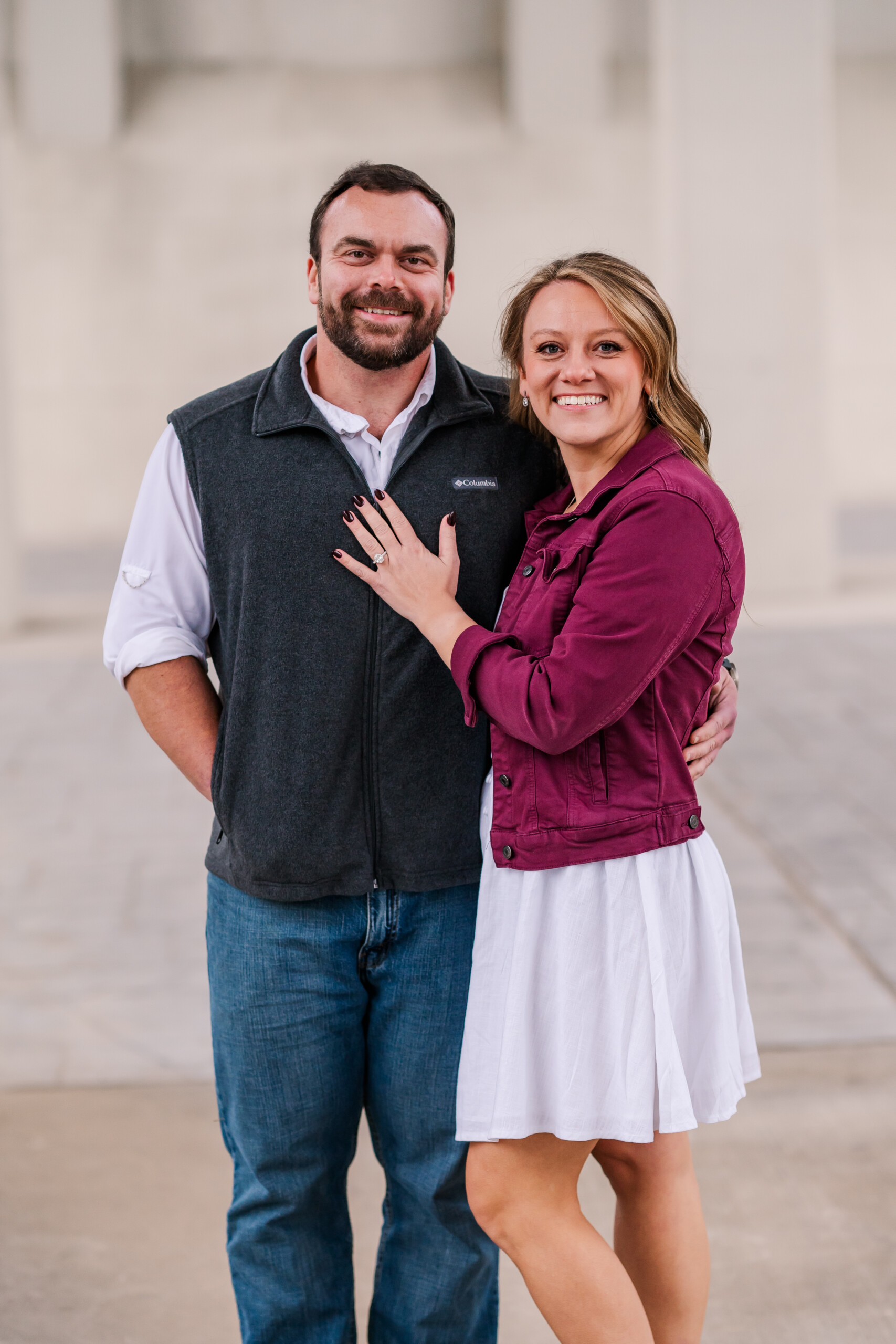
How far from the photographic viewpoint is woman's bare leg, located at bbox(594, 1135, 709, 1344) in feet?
7.31

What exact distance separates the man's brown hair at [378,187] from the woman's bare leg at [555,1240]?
1356 millimetres

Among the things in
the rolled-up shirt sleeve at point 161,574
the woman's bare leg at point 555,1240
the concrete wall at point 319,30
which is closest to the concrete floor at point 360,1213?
the woman's bare leg at point 555,1240

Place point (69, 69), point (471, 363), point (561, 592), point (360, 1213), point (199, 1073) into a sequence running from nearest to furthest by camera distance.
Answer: point (561, 592), point (360, 1213), point (199, 1073), point (69, 69), point (471, 363)

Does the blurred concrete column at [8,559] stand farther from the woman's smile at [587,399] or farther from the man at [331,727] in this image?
the woman's smile at [587,399]

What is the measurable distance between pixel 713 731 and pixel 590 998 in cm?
46

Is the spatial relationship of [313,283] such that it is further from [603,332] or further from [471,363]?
[471,363]

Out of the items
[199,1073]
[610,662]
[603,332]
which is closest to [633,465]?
[603,332]

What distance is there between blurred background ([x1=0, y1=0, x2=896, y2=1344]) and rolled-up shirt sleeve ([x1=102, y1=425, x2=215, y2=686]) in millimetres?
917

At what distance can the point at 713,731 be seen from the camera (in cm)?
226

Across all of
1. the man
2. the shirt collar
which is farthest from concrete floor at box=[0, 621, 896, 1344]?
the shirt collar

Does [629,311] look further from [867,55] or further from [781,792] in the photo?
[867,55]

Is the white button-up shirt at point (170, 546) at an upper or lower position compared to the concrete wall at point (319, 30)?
lower

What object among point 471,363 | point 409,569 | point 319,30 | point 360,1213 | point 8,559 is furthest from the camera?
point 471,363

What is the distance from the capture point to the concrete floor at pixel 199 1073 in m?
2.98
